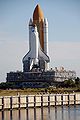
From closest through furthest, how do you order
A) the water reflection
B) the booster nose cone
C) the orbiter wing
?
1. the water reflection
2. the orbiter wing
3. the booster nose cone

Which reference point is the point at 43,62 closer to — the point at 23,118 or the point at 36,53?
the point at 36,53

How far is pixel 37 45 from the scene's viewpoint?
173125 millimetres

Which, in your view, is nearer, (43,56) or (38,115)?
(38,115)

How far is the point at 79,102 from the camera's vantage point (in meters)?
80.9

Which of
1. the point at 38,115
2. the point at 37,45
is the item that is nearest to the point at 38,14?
the point at 37,45

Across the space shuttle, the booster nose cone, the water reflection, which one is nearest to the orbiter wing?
the space shuttle

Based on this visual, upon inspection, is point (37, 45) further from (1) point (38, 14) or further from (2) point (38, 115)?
(2) point (38, 115)

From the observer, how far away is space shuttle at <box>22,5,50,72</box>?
167500mm

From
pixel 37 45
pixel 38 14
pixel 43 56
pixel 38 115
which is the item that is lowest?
pixel 38 115

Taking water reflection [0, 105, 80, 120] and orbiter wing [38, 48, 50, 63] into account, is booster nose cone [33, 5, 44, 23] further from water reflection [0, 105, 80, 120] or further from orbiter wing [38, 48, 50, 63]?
water reflection [0, 105, 80, 120]

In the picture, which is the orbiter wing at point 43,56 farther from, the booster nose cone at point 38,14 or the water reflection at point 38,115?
the water reflection at point 38,115

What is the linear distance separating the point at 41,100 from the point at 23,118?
17071 mm

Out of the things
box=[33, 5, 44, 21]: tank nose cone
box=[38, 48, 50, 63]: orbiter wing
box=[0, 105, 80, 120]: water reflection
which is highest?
box=[33, 5, 44, 21]: tank nose cone

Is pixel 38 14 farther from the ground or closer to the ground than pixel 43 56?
farther from the ground
